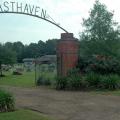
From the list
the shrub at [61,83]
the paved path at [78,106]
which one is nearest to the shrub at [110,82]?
the shrub at [61,83]

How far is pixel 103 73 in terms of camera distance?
24.0 metres

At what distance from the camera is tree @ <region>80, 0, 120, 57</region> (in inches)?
1372

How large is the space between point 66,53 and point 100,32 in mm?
10688

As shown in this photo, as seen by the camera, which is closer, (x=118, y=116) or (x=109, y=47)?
(x=118, y=116)

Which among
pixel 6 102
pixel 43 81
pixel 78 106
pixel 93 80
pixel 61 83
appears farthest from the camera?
pixel 43 81

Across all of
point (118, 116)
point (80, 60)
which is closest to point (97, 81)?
point (80, 60)

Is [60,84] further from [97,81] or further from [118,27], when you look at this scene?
[118,27]

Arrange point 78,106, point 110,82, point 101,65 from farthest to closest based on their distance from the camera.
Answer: point 101,65 → point 110,82 → point 78,106

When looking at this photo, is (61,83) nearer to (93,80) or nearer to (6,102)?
(93,80)

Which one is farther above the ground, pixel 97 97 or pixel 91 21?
pixel 91 21

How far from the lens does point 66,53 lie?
84.1 feet

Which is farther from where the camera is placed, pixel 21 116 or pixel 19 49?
pixel 19 49

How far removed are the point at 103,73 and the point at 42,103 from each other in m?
8.86

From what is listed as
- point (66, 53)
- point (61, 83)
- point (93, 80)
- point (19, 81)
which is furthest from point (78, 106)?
point (19, 81)
